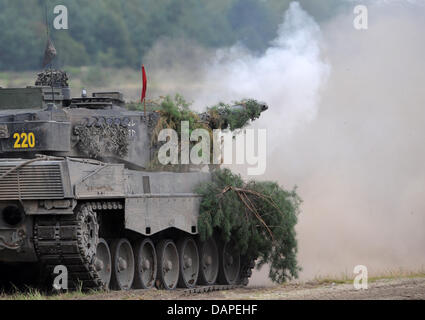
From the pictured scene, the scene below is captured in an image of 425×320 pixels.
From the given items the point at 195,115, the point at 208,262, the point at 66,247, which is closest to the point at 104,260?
the point at 66,247

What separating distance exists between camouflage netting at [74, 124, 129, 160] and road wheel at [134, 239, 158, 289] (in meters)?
1.65

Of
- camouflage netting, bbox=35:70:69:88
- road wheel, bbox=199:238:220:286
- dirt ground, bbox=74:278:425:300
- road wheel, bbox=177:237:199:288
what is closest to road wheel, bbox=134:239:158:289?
dirt ground, bbox=74:278:425:300

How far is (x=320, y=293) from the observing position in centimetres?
1750

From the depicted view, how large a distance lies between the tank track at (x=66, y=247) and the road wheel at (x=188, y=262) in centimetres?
365

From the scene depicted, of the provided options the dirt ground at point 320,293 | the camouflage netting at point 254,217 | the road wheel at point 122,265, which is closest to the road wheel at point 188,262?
the camouflage netting at point 254,217

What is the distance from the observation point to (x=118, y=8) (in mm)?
30312

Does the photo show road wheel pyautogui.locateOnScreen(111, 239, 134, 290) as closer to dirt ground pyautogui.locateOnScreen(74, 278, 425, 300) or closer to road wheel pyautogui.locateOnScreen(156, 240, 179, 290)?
dirt ground pyautogui.locateOnScreen(74, 278, 425, 300)

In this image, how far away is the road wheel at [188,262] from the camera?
21484 mm

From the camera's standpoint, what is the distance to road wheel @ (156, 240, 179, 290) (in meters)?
20.8

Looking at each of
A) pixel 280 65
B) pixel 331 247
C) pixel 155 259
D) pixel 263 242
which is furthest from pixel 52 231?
pixel 280 65

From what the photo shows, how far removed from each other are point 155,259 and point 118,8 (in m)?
11.3

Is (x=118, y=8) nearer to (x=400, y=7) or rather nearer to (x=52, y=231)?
(x=400, y=7)
